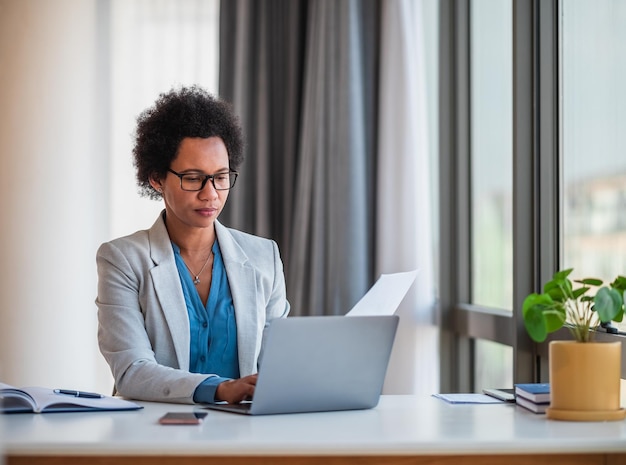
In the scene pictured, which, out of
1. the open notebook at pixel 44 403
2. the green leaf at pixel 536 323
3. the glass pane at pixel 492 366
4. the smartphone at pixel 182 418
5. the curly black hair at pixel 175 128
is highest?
the curly black hair at pixel 175 128

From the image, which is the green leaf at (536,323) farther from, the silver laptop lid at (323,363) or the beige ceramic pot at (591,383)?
the silver laptop lid at (323,363)

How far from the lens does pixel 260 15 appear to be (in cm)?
440

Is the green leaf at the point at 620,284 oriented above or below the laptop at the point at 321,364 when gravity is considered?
above

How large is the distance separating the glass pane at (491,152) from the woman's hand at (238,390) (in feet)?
5.51

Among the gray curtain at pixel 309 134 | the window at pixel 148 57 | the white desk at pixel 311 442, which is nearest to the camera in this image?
the white desk at pixel 311 442

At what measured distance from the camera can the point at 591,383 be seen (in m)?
1.68

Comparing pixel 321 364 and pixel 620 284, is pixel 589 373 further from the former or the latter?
pixel 321 364

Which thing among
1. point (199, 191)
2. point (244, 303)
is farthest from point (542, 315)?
point (199, 191)

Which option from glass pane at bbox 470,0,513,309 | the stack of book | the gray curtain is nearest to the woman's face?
the stack of book

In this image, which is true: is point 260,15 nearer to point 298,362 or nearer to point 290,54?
point 290,54

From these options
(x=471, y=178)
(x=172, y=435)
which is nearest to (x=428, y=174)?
(x=471, y=178)

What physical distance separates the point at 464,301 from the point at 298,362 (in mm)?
2265

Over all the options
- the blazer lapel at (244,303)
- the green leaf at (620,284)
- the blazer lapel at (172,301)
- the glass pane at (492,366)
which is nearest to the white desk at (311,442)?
the green leaf at (620,284)

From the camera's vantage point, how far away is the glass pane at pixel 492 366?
3.41m
